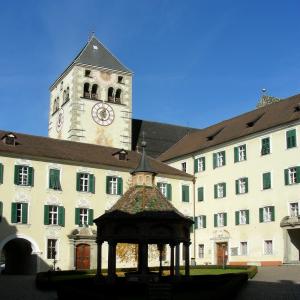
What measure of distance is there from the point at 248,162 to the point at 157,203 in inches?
889

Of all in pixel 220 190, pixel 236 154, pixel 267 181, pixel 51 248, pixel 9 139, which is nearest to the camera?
pixel 51 248

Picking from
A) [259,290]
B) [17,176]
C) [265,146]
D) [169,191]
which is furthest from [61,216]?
[259,290]

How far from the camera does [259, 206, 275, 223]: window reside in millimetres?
44031

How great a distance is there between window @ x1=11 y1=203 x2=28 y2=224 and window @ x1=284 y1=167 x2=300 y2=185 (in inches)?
757

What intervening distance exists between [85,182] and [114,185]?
2.64 meters

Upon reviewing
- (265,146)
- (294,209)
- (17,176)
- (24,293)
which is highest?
(265,146)

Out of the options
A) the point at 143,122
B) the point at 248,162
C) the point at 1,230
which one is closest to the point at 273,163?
the point at 248,162

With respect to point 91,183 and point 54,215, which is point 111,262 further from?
point 91,183

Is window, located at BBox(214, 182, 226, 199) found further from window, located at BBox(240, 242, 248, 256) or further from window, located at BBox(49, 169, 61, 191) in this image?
window, located at BBox(49, 169, 61, 191)

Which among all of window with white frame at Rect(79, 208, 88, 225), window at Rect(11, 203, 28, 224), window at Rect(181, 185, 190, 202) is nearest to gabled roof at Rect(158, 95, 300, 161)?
window at Rect(181, 185, 190, 202)

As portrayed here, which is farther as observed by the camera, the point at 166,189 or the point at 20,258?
the point at 166,189

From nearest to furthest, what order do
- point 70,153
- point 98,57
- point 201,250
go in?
point 70,153, point 201,250, point 98,57

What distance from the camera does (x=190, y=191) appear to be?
2067 inches

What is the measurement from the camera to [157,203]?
25625 mm
